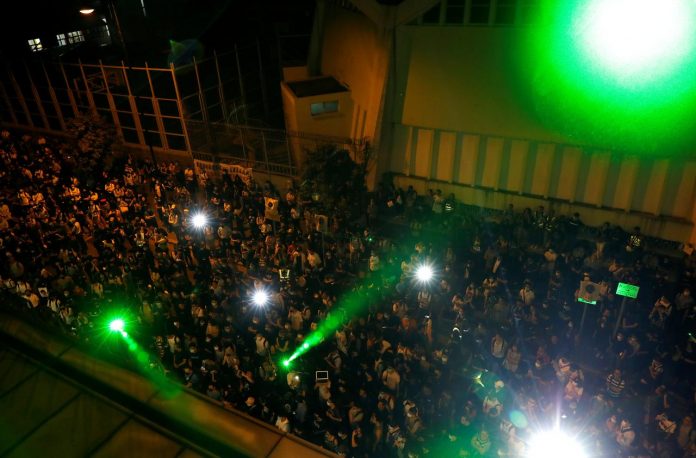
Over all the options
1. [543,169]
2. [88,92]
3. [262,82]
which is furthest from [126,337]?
[262,82]

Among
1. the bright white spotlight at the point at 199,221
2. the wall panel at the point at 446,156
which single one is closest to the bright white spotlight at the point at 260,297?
the bright white spotlight at the point at 199,221

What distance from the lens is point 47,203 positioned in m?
16.6

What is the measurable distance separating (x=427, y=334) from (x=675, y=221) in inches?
342

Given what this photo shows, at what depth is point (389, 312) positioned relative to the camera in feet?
37.1

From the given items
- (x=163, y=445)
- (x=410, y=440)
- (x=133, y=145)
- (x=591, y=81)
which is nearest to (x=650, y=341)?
(x=410, y=440)

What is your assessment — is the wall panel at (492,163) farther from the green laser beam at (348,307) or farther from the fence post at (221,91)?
the fence post at (221,91)

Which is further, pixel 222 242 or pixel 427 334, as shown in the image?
pixel 222 242

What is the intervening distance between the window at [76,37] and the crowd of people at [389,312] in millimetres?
19922

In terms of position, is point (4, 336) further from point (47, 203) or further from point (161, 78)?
point (161, 78)

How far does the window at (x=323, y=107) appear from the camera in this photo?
1798 centimetres

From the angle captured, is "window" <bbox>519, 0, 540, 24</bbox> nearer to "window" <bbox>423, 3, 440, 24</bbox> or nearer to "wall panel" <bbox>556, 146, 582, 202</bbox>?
"window" <bbox>423, 3, 440, 24</bbox>

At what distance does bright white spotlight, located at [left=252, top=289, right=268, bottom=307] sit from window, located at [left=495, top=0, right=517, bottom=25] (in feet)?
34.4

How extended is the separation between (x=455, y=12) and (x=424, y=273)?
8504mm

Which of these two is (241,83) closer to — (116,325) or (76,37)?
(116,325)
